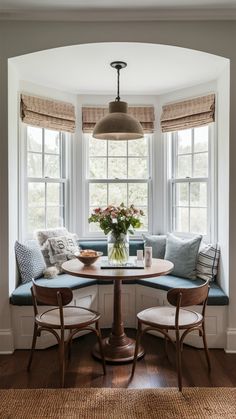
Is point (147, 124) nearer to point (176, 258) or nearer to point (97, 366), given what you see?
point (176, 258)

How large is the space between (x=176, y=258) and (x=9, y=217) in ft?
5.42

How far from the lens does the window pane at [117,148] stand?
435 cm

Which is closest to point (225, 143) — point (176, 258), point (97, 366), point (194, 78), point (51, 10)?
point (194, 78)

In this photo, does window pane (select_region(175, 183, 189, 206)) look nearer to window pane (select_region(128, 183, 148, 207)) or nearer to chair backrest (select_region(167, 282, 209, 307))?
window pane (select_region(128, 183, 148, 207))

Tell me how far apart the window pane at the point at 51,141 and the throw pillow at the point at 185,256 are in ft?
5.65

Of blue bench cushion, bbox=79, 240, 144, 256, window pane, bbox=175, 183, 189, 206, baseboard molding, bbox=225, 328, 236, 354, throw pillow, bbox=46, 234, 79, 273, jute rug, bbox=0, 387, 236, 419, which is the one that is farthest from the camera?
window pane, bbox=175, 183, 189, 206

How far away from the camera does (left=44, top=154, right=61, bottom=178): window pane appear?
408 cm

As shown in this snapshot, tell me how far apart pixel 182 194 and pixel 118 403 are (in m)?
2.44

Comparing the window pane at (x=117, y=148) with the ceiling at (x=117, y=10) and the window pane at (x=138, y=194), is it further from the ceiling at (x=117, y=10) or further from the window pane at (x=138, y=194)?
the ceiling at (x=117, y=10)

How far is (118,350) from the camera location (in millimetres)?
2998

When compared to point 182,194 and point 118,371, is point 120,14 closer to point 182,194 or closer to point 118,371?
point 182,194

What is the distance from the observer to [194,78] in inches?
150

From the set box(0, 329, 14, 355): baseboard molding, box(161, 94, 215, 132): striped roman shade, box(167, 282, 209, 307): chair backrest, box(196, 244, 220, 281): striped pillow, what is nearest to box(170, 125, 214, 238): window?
box(161, 94, 215, 132): striped roman shade

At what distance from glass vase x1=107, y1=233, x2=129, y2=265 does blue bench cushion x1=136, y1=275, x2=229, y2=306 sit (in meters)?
0.57
